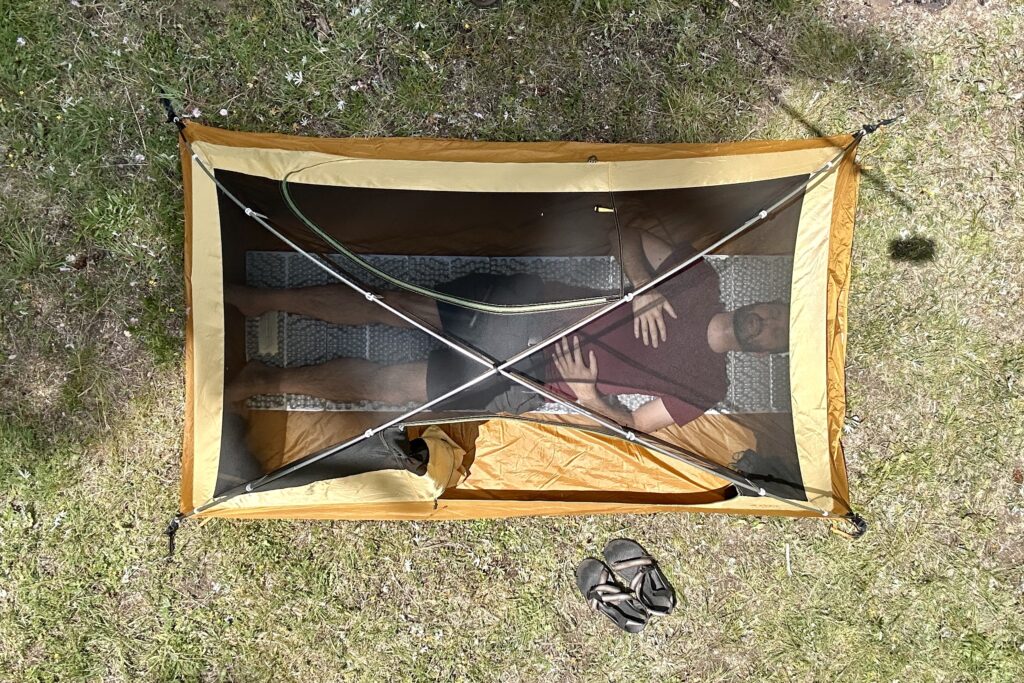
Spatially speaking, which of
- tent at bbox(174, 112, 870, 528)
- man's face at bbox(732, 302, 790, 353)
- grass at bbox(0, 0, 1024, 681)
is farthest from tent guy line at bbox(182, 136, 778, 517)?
grass at bbox(0, 0, 1024, 681)

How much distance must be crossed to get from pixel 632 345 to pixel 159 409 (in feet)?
7.02

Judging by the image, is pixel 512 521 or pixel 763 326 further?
pixel 512 521

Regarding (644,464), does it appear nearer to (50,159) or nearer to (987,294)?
(987,294)

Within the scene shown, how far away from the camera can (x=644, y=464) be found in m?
2.60

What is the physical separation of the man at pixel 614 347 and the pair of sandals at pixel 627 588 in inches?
38.1

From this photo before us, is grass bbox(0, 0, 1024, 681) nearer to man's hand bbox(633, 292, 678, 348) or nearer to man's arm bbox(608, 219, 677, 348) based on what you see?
man's arm bbox(608, 219, 677, 348)

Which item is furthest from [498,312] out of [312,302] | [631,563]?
[631,563]

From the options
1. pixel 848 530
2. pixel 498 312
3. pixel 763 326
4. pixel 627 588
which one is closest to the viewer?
pixel 498 312

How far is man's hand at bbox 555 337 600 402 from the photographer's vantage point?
2049 millimetres

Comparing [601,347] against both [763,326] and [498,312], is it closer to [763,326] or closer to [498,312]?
[498,312]

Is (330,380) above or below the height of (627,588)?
above

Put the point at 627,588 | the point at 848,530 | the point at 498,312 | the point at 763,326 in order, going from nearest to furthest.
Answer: the point at 498,312 → the point at 763,326 → the point at 848,530 → the point at 627,588

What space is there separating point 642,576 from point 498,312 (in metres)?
1.53

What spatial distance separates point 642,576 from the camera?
9.28 feet
